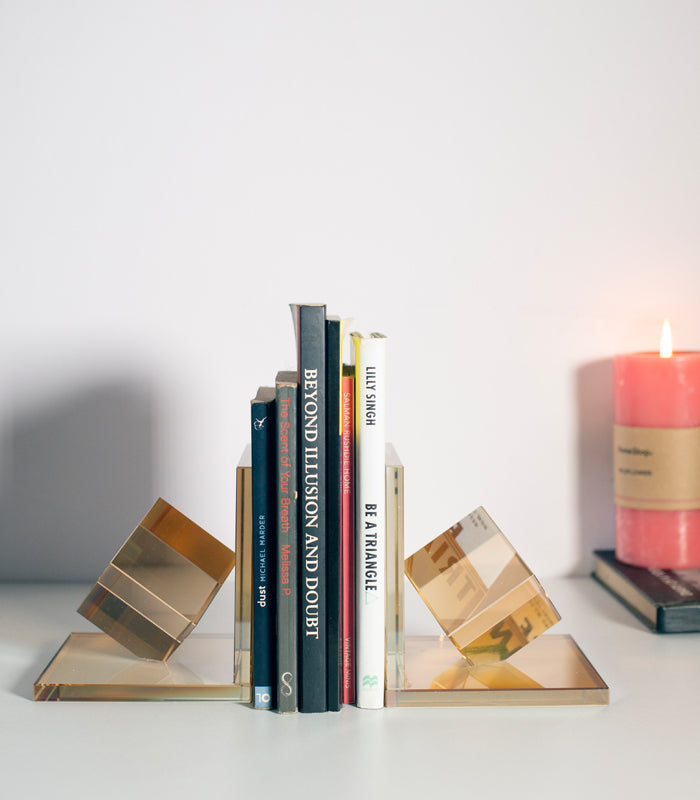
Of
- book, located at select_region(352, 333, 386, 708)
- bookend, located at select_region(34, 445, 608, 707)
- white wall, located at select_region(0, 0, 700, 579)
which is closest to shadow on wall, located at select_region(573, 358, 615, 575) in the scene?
white wall, located at select_region(0, 0, 700, 579)

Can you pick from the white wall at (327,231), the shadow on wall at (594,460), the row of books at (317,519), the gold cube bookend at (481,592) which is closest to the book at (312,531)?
the row of books at (317,519)

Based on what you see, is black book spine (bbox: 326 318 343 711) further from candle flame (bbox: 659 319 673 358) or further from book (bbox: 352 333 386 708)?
candle flame (bbox: 659 319 673 358)

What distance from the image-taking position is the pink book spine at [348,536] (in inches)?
25.0

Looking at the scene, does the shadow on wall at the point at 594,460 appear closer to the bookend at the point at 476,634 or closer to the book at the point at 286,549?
the bookend at the point at 476,634

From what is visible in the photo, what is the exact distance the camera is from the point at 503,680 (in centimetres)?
66

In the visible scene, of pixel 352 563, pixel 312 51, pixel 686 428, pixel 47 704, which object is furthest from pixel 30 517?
pixel 686 428

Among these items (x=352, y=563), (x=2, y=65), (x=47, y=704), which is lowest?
(x=47, y=704)

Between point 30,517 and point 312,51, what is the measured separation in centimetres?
60

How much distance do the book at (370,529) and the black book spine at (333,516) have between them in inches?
0.6

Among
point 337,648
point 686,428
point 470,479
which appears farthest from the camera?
point 470,479

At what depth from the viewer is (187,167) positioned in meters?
0.92

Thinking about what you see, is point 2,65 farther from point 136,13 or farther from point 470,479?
point 470,479

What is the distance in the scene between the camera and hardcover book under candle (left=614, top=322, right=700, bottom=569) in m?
0.87

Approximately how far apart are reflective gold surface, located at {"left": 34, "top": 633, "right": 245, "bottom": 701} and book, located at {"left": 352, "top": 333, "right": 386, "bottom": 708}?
97 millimetres
